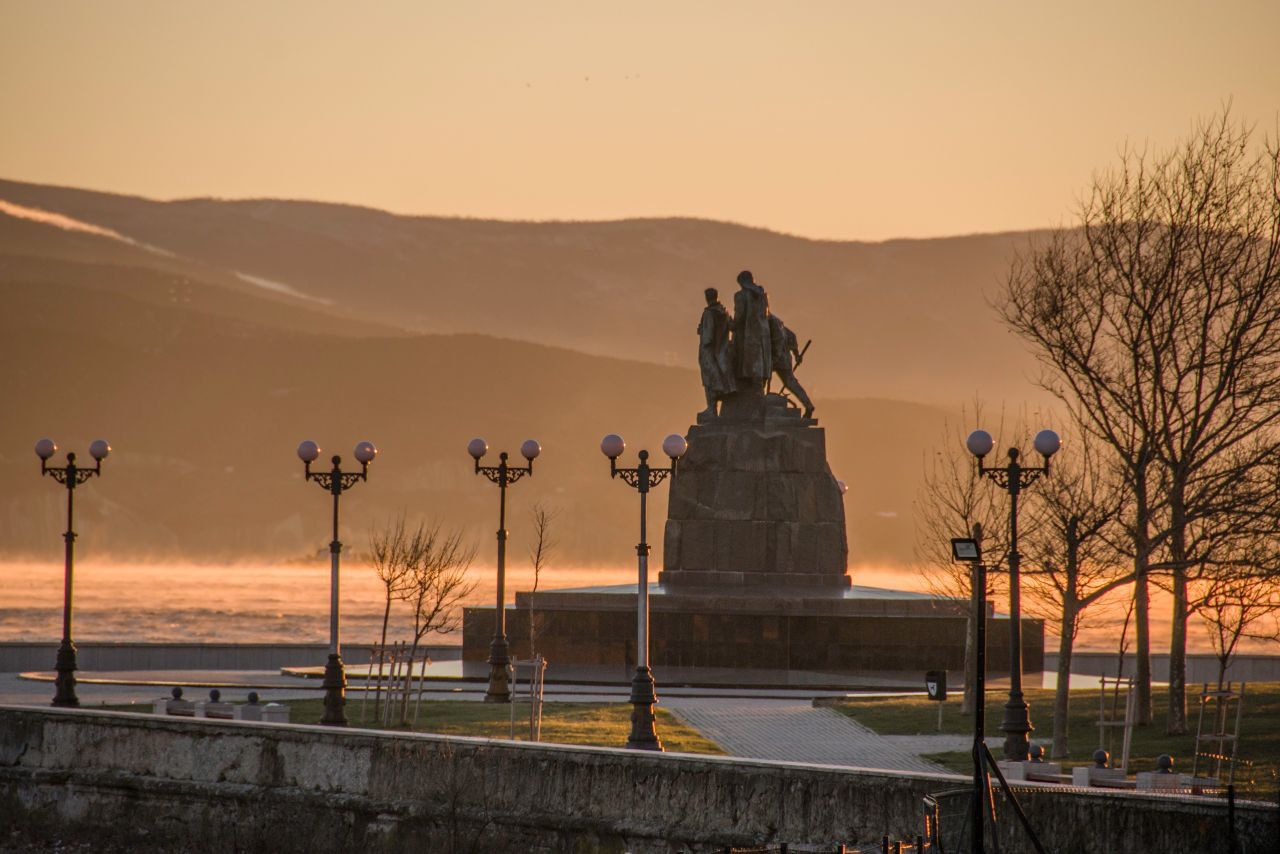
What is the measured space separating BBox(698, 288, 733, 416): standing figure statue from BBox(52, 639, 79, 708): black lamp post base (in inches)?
667

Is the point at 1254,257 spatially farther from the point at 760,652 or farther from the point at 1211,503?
the point at 760,652

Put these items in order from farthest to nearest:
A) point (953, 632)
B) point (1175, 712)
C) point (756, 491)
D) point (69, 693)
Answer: point (756, 491), point (953, 632), point (69, 693), point (1175, 712)

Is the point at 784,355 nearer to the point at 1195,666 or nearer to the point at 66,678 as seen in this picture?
the point at 1195,666

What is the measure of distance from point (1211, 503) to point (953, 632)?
11184 mm

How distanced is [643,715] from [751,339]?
19.2 meters

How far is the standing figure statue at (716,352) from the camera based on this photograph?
4412cm

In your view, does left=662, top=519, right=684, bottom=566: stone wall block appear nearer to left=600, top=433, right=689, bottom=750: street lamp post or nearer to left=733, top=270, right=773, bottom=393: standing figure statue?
left=733, top=270, right=773, bottom=393: standing figure statue

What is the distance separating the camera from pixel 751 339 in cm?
4406

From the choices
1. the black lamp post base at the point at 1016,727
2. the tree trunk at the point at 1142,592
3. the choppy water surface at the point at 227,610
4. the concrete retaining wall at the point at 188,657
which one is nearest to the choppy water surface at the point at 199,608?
the choppy water surface at the point at 227,610

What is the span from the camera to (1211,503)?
29.6 m

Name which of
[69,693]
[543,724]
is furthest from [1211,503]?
[69,693]

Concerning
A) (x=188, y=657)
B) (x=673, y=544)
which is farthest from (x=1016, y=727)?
(x=188, y=657)

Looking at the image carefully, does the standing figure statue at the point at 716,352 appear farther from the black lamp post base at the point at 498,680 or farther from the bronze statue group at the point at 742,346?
the black lamp post base at the point at 498,680

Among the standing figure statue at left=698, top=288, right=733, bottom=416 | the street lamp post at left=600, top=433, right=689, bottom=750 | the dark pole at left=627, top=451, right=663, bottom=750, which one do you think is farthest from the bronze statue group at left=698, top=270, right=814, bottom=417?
the dark pole at left=627, top=451, right=663, bottom=750
